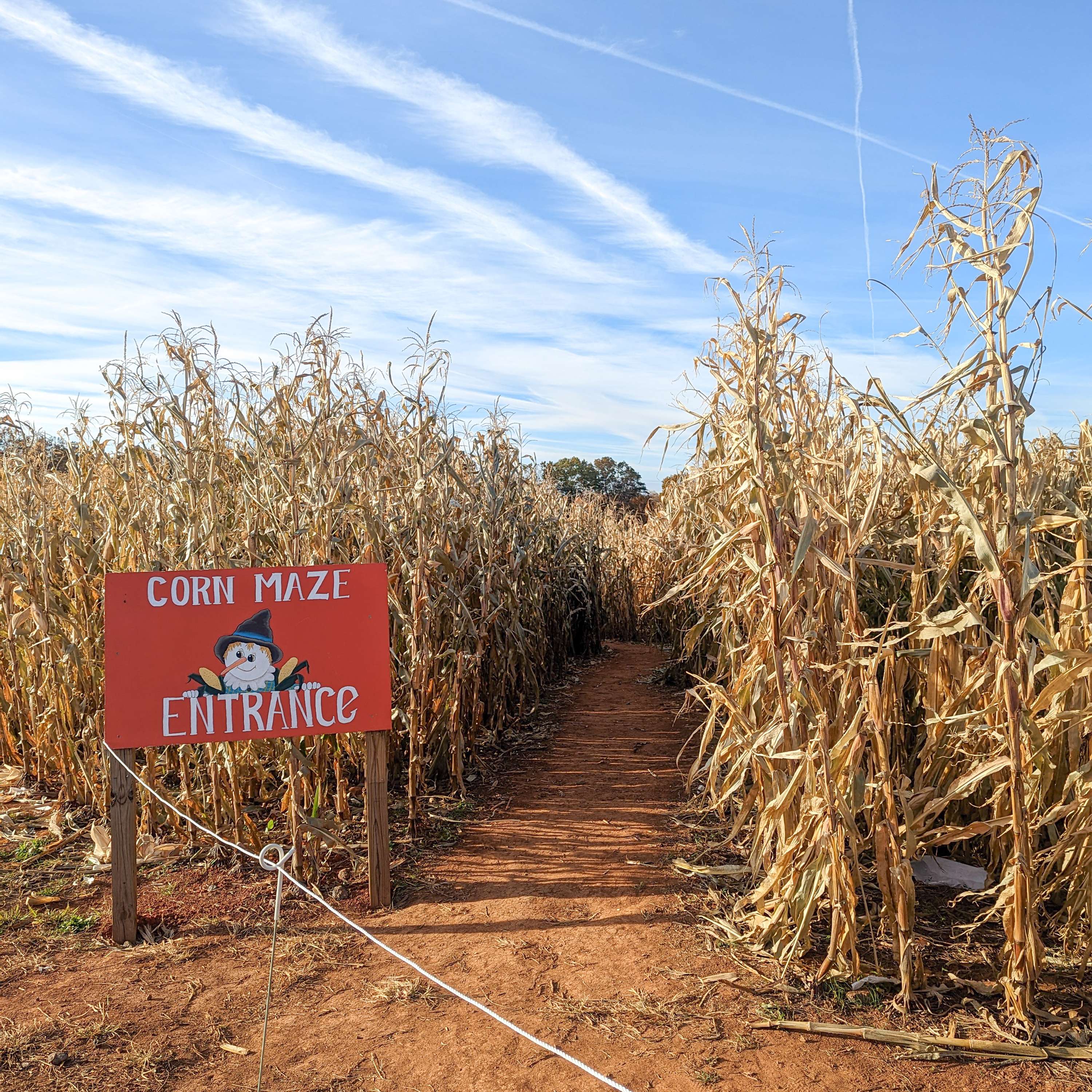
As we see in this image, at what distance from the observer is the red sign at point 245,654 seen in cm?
353

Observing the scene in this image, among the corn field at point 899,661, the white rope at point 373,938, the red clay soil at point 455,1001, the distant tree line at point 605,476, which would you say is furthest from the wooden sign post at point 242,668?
the distant tree line at point 605,476

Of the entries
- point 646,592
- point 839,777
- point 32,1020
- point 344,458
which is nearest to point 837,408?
point 839,777

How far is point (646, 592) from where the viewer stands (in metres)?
12.6

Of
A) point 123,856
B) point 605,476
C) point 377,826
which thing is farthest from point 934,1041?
point 605,476

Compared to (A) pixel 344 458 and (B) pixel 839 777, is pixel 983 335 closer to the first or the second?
(B) pixel 839 777

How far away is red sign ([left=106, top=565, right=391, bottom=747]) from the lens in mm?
3533

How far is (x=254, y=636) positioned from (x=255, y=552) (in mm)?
576

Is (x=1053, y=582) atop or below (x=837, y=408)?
below

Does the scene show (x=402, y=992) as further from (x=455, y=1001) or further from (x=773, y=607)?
(x=773, y=607)

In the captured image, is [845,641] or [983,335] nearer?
[983,335]

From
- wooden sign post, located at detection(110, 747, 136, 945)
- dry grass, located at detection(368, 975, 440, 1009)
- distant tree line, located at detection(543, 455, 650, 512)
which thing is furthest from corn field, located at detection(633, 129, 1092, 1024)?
distant tree line, located at detection(543, 455, 650, 512)

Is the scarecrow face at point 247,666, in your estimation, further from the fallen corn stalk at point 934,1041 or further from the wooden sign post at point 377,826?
the fallen corn stalk at point 934,1041

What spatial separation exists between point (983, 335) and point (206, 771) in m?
4.52

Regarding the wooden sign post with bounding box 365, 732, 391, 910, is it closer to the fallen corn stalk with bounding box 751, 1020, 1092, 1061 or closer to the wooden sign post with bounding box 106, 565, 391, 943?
the wooden sign post with bounding box 106, 565, 391, 943
